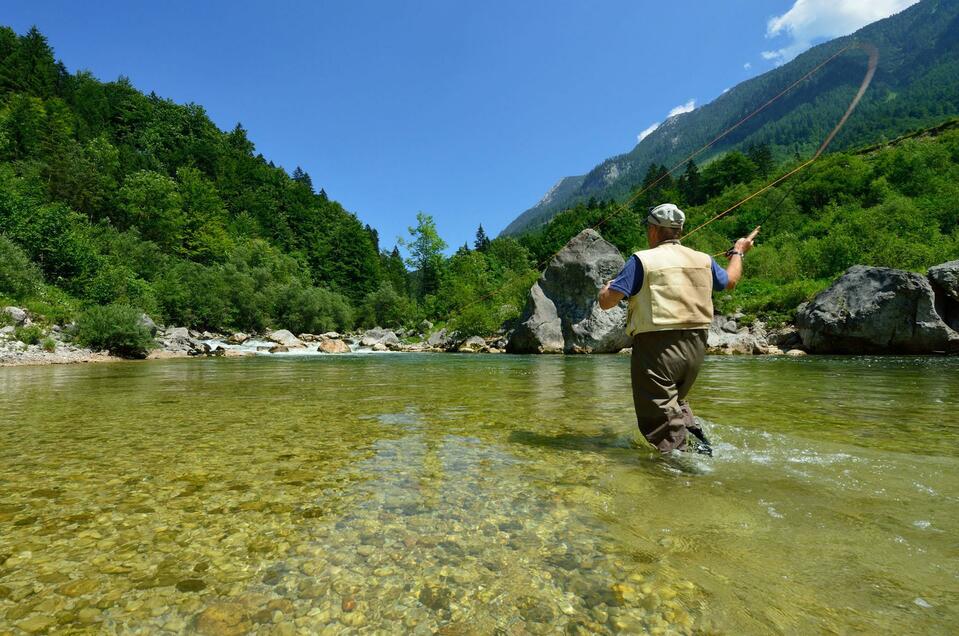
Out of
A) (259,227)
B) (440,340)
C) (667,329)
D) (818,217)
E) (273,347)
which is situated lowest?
(273,347)

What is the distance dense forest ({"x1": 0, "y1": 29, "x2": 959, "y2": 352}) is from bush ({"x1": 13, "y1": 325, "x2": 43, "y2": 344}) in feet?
6.52

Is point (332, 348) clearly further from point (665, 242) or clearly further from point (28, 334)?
point (665, 242)

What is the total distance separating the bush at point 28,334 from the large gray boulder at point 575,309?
27.0m

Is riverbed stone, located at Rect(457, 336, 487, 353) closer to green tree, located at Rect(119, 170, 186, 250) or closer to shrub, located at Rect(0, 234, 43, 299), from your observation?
shrub, located at Rect(0, 234, 43, 299)

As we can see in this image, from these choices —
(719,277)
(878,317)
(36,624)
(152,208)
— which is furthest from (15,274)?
(878,317)

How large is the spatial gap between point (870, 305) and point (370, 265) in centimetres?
8098

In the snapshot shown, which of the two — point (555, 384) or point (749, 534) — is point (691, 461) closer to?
point (749, 534)

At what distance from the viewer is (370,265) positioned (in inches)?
3588

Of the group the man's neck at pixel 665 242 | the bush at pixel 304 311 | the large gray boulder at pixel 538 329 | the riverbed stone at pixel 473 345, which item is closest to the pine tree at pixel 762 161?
the riverbed stone at pixel 473 345

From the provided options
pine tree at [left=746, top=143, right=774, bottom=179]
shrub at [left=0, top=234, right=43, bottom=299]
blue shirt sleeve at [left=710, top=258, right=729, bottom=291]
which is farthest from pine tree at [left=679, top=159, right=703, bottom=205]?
blue shirt sleeve at [left=710, top=258, right=729, bottom=291]

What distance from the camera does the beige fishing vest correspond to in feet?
13.2

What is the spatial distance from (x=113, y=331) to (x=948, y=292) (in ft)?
138

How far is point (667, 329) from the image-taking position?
4.04 m

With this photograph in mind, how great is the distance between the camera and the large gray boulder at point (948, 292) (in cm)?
2194
